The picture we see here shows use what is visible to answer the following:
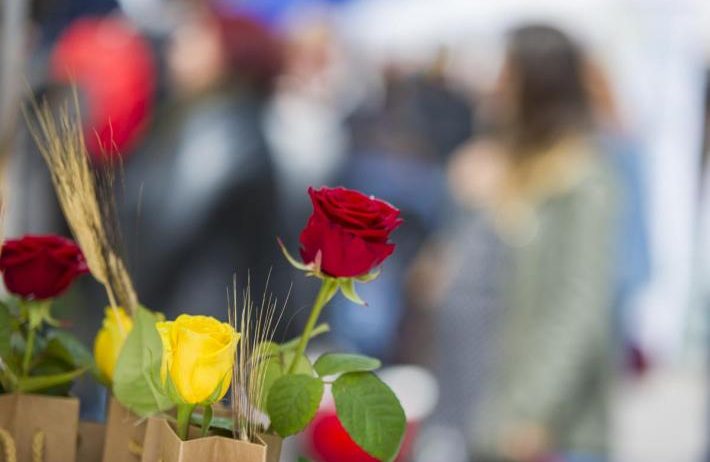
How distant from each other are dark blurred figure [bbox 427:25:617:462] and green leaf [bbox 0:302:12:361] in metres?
1.86

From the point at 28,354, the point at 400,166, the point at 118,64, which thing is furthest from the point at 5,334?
the point at 118,64

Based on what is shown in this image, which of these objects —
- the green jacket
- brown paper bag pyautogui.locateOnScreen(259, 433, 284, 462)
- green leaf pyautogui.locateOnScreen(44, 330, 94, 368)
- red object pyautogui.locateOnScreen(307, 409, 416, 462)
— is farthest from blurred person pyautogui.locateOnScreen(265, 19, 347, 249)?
brown paper bag pyautogui.locateOnScreen(259, 433, 284, 462)

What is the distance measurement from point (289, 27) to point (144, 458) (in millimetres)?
2468

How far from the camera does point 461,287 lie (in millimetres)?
2611

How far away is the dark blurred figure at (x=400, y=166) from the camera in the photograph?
2.95 metres

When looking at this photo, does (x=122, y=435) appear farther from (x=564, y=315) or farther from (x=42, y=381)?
(x=564, y=315)

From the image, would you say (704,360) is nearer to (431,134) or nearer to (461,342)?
(461,342)

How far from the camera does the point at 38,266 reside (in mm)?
704

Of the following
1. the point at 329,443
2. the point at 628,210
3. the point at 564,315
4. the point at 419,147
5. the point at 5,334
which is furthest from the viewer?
the point at 419,147

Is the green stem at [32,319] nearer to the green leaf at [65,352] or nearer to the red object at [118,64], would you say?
the green leaf at [65,352]

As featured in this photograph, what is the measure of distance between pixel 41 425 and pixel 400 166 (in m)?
2.37

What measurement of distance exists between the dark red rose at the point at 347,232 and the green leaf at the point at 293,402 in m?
0.06

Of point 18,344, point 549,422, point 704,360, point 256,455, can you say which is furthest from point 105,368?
point 704,360

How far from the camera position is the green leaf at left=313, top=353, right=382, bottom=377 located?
65cm
